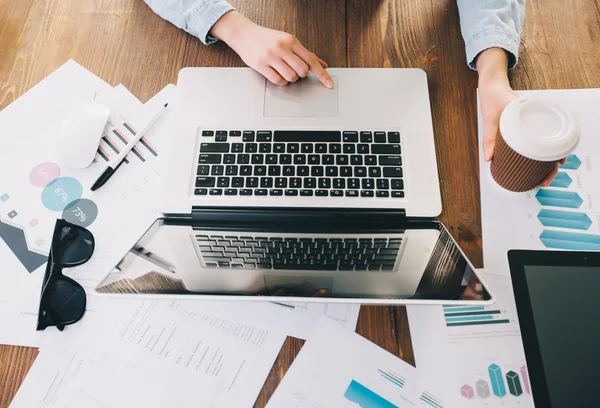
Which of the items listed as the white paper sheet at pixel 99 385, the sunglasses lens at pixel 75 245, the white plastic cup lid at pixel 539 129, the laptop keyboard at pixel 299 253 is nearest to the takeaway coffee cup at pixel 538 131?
the white plastic cup lid at pixel 539 129

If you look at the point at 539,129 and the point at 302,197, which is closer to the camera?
the point at 539,129

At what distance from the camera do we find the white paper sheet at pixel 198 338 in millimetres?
627

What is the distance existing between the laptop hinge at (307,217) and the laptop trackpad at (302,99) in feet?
0.59

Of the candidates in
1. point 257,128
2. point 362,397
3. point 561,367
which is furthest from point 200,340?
point 561,367

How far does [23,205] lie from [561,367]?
830 mm

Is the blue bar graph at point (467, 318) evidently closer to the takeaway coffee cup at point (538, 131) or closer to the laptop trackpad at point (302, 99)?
the takeaway coffee cup at point (538, 131)

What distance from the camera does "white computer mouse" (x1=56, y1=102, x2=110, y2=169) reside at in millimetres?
744

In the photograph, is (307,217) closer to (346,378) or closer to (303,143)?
(303,143)

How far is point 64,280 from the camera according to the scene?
67 cm

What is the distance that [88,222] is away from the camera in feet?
2.36

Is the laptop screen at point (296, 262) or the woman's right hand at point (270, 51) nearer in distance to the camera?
the laptop screen at point (296, 262)

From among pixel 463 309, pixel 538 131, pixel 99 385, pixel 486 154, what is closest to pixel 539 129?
pixel 538 131

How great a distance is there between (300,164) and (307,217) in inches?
3.6

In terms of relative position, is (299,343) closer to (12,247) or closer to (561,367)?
(561,367)
